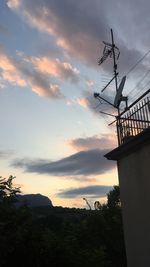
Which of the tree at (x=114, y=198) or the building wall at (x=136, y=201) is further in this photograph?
the tree at (x=114, y=198)

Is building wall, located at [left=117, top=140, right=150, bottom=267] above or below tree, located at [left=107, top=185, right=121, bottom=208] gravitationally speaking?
below

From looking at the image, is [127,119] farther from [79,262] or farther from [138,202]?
[79,262]

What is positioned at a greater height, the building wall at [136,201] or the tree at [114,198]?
the tree at [114,198]

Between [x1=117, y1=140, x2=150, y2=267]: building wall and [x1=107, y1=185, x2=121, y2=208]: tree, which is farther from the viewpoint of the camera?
[x1=107, y1=185, x2=121, y2=208]: tree

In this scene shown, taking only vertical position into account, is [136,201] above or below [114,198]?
below

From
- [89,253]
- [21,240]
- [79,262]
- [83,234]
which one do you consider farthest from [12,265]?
[83,234]

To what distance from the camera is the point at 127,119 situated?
1298 centimetres

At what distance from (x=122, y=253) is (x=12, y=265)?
68.9 feet

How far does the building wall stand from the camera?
11609mm

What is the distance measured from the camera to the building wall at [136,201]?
1161 cm

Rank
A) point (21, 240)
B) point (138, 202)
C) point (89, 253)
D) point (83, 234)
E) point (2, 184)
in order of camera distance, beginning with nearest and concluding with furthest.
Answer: point (138, 202)
point (21, 240)
point (2, 184)
point (89, 253)
point (83, 234)

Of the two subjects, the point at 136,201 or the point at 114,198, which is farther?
the point at 114,198

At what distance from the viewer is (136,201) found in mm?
12234

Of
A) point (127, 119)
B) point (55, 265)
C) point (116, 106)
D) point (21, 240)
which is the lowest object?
point (55, 265)
